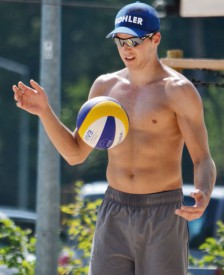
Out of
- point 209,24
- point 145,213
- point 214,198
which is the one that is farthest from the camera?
point 209,24

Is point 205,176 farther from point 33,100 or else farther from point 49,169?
point 49,169

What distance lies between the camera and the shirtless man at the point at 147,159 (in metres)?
4.77

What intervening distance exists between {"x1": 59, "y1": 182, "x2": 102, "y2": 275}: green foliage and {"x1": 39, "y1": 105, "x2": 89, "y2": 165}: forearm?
205 cm

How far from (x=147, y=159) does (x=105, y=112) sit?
335 millimetres

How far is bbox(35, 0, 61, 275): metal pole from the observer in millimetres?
6812

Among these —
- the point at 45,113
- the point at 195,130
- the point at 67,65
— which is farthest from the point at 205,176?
the point at 67,65

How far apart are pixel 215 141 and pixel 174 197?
595cm

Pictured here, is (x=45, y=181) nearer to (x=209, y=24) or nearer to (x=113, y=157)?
(x=113, y=157)

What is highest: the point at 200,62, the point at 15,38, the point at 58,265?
the point at 15,38

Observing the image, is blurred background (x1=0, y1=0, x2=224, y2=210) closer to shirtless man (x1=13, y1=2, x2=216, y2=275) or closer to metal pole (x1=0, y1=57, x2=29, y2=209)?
metal pole (x1=0, y1=57, x2=29, y2=209)

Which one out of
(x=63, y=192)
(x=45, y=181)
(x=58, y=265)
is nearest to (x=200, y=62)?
(x=45, y=181)

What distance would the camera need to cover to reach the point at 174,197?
4.86 m

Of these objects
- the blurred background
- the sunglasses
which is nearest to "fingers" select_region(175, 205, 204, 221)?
the sunglasses

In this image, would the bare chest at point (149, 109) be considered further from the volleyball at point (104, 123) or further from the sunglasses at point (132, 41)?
the sunglasses at point (132, 41)
